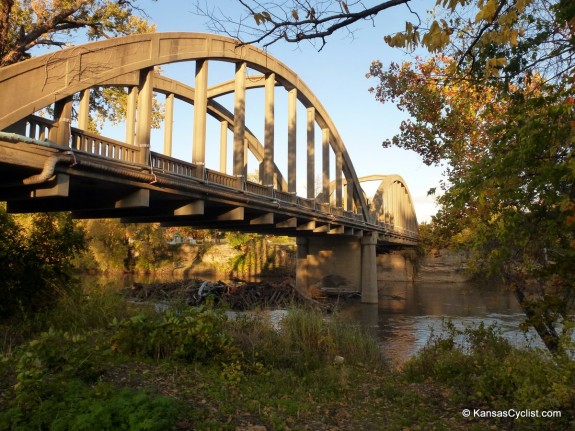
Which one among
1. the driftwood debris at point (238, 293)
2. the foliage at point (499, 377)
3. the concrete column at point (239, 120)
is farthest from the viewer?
the driftwood debris at point (238, 293)

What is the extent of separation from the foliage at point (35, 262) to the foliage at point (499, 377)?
254 inches

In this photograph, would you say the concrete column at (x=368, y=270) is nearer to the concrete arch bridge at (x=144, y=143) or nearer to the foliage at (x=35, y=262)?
the concrete arch bridge at (x=144, y=143)

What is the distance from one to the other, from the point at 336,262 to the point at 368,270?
2.94m

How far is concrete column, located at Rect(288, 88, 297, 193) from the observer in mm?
23219

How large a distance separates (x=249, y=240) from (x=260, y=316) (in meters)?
48.7

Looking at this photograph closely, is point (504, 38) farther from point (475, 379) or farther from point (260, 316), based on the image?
point (260, 316)

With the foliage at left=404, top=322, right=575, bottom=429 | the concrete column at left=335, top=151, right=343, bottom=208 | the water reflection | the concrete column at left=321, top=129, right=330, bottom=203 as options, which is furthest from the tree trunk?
the concrete column at left=335, top=151, right=343, bottom=208

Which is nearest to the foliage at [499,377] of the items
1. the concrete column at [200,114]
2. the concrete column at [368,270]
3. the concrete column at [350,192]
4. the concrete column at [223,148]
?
the concrete column at [200,114]

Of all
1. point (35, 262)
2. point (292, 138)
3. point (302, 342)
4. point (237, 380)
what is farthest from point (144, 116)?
point (292, 138)

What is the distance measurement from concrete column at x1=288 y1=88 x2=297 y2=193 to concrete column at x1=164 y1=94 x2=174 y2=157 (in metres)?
5.65

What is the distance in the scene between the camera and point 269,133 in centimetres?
2091

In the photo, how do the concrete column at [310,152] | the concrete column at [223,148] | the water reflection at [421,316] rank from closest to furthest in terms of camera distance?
1. the water reflection at [421,316]
2. the concrete column at [223,148]
3. the concrete column at [310,152]

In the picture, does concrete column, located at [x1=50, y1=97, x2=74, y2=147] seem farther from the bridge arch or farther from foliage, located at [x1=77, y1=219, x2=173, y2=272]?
foliage, located at [x1=77, y1=219, x2=173, y2=272]

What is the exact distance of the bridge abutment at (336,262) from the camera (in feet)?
117
